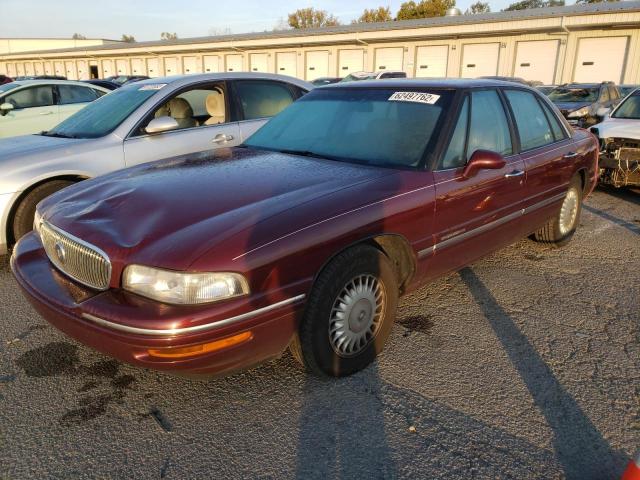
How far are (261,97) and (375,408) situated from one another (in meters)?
4.27

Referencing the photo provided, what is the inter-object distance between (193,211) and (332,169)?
37.7 inches

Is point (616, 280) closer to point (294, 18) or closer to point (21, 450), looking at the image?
point (21, 450)

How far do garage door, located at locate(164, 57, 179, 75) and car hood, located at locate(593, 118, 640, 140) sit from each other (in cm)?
3890

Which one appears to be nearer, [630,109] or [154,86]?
[154,86]

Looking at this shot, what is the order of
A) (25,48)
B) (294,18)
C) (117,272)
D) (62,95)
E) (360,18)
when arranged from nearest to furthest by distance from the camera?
(117,272), (62,95), (360,18), (294,18), (25,48)

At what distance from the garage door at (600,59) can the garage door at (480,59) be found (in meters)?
3.99

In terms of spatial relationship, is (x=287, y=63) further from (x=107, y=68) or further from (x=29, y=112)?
(x=29, y=112)

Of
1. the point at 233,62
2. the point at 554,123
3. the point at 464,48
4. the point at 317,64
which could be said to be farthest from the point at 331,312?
the point at 233,62

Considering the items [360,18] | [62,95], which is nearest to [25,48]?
[360,18]

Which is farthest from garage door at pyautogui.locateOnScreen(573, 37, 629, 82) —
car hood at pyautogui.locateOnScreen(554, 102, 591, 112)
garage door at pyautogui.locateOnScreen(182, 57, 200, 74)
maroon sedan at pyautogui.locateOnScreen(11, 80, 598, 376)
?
garage door at pyautogui.locateOnScreen(182, 57, 200, 74)

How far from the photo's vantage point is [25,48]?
8462cm

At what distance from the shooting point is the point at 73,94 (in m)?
9.77

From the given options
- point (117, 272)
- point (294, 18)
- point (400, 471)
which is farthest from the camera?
point (294, 18)

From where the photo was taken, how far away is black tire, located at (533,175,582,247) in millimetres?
4891
